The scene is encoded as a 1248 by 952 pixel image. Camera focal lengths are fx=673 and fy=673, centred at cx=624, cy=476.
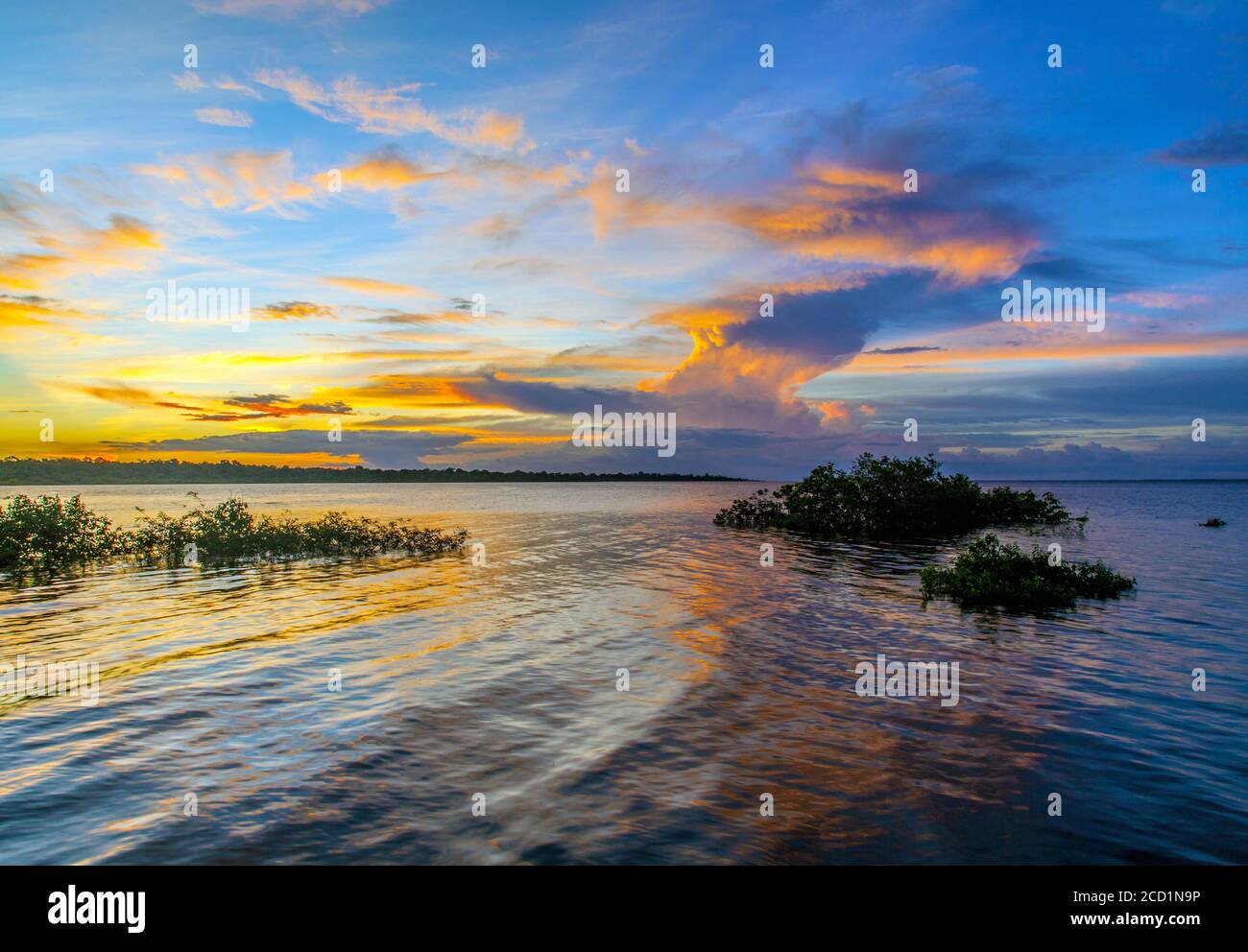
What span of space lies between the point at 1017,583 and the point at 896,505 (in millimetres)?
26010

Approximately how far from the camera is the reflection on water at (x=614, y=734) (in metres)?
8.79

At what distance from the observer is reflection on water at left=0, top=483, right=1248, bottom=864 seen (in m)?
8.79

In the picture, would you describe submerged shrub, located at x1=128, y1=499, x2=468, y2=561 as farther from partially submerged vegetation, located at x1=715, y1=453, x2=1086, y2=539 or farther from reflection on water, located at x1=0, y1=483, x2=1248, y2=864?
partially submerged vegetation, located at x1=715, y1=453, x2=1086, y2=539

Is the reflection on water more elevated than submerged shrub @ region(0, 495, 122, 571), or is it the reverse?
submerged shrub @ region(0, 495, 122, 571)

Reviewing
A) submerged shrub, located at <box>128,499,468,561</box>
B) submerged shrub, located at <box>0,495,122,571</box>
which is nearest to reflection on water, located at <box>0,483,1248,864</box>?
submerged shrub, located at <box>0,495,122,571</box>

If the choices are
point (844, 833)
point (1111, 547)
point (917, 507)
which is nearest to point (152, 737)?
point (844, 833)

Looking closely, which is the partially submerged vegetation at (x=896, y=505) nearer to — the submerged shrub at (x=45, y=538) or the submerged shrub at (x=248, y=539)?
the submerged shrub at (x=248, y=539)

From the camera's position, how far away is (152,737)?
1212 centimetres

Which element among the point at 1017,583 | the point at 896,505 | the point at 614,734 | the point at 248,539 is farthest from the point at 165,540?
the point at 896,505

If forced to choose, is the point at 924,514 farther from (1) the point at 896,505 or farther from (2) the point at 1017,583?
(2) the point at 1017,583

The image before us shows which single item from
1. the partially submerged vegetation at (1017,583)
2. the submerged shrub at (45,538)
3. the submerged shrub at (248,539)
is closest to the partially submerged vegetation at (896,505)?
the partially submerged vegetation at (1017,583)

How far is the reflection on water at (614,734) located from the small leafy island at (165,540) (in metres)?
9.18

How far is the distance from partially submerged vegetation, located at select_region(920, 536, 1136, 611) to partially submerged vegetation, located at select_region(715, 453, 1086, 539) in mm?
23002
